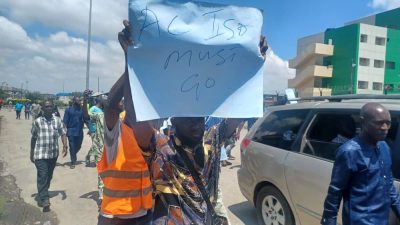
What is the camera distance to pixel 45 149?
6219 mm

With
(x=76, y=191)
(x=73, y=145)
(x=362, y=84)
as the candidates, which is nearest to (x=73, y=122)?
(x=73, y=145)

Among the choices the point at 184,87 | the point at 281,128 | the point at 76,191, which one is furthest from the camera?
the point at 76,191

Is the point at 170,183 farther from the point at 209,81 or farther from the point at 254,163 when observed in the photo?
the point at 254,163

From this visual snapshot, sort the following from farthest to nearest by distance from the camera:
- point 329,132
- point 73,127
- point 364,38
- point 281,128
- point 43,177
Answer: point 364,38 → point 73,127 → point 43,177 → point 281,128 → point 329,132

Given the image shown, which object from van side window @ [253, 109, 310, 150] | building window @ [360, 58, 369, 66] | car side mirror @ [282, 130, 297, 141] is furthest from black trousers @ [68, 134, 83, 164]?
building window @ [360, 58, 369, 66]

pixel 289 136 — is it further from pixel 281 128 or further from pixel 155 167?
pixel 155 167

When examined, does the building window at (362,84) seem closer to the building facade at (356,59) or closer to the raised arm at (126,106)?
the building facade at (356,59)

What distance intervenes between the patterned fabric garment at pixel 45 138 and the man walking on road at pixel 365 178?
490 cm

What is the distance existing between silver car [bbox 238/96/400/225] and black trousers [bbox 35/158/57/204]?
3.19 meters

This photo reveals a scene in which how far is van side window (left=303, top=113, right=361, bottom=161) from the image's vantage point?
3830mm

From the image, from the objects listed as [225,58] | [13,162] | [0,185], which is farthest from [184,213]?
[13,162]

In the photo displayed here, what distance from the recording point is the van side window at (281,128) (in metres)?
4.54

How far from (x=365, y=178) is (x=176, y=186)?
1498 mm

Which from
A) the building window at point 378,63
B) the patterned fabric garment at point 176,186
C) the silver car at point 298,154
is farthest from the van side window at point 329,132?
the building window at point 378,63
